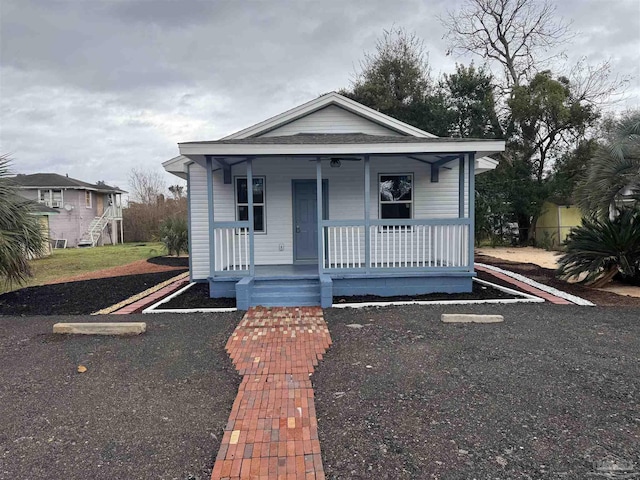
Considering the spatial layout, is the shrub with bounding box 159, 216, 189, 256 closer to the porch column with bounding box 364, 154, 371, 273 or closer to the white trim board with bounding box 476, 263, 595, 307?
the porch column with bounding box 364, 154, 371, 273

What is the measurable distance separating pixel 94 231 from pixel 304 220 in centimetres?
2790

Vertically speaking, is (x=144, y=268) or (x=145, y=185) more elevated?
(x=145, y=185)

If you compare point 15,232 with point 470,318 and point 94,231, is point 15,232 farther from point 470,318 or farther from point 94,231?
point 94,231

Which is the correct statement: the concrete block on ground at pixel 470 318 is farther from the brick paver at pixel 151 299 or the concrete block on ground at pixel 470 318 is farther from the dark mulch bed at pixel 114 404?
the brick paver at pixel 151 299

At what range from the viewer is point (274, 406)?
131 inches

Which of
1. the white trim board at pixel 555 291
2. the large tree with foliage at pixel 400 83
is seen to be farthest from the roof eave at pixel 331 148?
the large tree with foliage at pixel 400 83

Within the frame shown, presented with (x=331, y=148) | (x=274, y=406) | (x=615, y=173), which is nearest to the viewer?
(x=274, y=406)

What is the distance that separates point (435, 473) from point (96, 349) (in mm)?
4228

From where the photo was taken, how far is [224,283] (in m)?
7.75

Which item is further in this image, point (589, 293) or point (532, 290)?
point (532, 290)

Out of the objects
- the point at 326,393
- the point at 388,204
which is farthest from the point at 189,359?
the point at 388,204

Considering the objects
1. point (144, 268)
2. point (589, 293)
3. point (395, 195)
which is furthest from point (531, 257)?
point (144, 268)

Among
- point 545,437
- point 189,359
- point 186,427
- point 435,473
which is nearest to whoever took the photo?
point 435,473

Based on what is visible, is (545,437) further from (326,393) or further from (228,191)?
(228,191)
